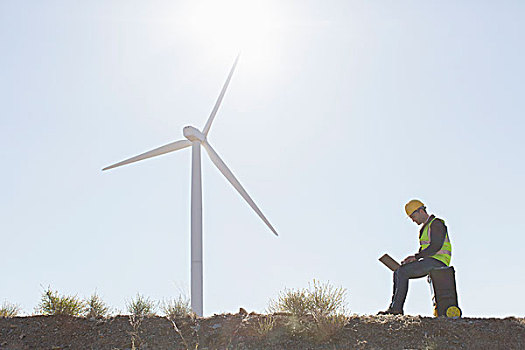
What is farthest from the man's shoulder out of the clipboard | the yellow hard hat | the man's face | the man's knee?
the clipboard

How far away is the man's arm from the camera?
446 inches

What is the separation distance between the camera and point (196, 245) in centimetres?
1903

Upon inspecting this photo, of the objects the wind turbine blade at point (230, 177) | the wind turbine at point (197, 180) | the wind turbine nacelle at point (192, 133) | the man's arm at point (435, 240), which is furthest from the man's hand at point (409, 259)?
the wind turbine nacelle at point (192, 133)

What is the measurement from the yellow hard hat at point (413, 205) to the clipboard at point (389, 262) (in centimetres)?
95

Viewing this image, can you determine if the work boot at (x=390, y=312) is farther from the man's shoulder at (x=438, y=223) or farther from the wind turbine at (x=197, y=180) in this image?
the wind turbine at (x=197, y=180)

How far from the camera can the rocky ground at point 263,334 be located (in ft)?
31.3

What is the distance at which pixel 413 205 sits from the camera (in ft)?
39.5

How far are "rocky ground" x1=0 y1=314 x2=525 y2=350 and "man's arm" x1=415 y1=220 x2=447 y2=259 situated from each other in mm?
1356

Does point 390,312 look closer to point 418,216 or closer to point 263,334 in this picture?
point 418,216

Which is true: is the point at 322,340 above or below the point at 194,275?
below

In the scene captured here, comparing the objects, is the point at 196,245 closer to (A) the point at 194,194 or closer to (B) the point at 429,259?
(A) the point at 194,194

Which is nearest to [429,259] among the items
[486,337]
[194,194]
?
[486,337]

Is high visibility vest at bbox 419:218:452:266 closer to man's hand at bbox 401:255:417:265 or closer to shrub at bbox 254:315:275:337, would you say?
man's hand at bbox 401:255:417:265

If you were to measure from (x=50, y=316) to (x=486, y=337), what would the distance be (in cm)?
763
